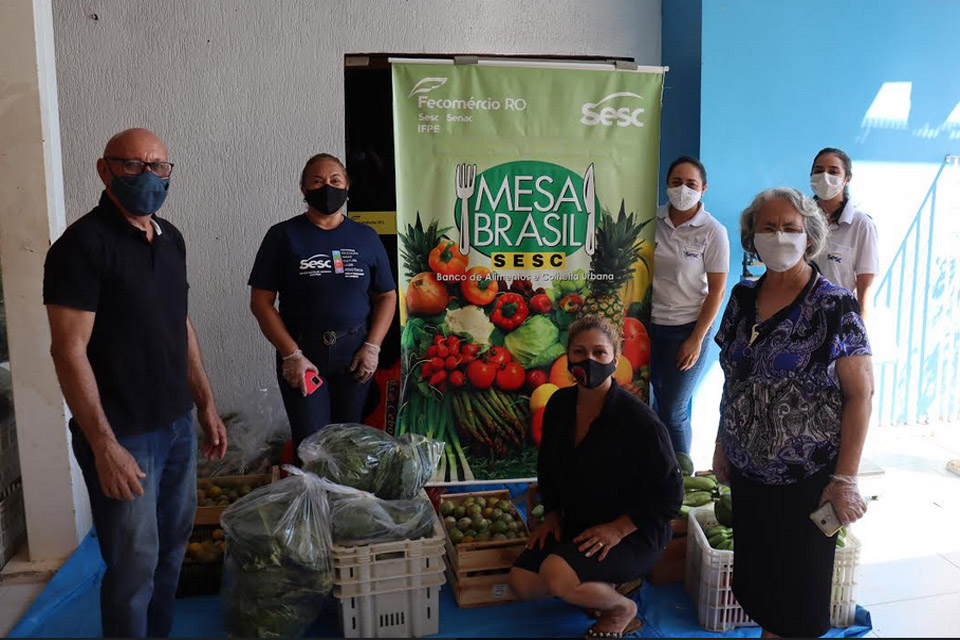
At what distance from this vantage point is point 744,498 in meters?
2.13

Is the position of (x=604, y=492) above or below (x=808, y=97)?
below

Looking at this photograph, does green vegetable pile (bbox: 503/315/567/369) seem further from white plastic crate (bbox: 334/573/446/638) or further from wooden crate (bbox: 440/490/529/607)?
white plastic crate (bbox: 334/573/446/638)

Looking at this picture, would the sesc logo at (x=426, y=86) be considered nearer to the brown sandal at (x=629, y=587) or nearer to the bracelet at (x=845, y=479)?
the brown sandal at (x=629, y=587)

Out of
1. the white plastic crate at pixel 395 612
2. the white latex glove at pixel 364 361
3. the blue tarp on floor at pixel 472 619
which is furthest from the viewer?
the white latex glove at pixel 364 361

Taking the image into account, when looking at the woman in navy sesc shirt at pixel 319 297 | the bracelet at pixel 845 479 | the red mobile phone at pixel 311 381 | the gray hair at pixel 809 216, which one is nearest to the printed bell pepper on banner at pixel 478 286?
the woman in navy sesc shirt at pixel 319 297

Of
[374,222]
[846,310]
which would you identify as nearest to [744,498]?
[846,310]

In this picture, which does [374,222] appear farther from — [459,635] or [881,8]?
[881,8]

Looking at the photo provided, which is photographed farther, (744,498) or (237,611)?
(237,611)

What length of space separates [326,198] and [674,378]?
1.73 m

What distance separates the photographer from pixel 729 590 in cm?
269

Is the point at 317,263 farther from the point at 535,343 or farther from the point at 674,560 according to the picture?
the point at 674,560

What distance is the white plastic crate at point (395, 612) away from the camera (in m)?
2.57

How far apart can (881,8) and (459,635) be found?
3.97 metres

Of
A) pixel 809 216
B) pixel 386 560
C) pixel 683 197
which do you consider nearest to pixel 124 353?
pixel 386 560
